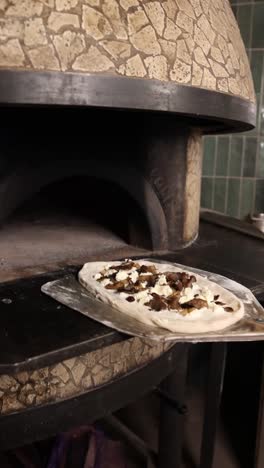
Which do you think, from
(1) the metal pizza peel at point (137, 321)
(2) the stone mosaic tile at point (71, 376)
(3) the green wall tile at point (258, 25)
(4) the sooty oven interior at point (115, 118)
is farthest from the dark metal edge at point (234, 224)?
(3) the green wall tile at point (258, 25)

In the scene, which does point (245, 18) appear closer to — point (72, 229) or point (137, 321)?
point (72, 229)

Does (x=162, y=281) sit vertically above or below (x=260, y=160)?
below

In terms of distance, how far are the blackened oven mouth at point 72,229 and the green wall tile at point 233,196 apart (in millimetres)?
1142

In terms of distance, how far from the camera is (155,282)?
868mm

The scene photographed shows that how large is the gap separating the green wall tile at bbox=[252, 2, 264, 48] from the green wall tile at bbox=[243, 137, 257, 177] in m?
0.50

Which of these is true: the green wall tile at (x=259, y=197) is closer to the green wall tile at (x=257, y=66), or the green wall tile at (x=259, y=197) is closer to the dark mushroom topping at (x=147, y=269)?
the green wall tile at (x=257, y=66)

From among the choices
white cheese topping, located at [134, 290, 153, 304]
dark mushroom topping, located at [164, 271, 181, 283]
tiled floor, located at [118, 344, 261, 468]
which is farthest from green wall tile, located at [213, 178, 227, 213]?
white cheese topping, located at [134, 290, 153, 304]

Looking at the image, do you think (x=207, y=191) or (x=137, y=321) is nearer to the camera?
(x=137, y=321)

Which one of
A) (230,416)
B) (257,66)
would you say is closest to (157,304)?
(230,416)

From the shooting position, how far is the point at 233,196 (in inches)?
97.0

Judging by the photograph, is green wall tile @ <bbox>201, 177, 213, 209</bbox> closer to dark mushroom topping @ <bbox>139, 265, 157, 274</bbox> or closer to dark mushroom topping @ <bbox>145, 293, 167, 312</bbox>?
dark mushroom topping @ <bbox>139, 265, 157, 274</bbox>

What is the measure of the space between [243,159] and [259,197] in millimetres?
235

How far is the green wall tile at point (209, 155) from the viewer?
2.46 meters

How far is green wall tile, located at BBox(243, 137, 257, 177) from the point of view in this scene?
7.73 feet
